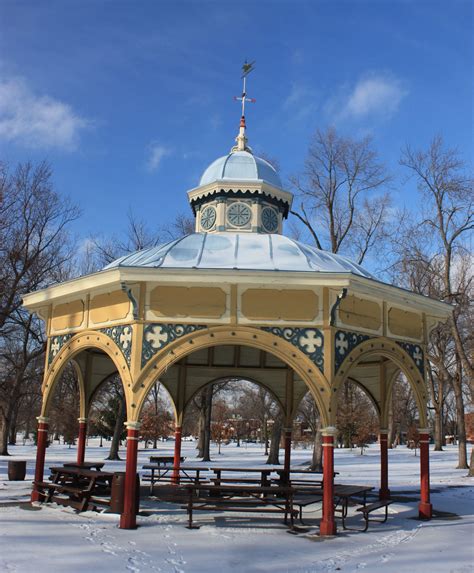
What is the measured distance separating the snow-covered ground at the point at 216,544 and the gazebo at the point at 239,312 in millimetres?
696

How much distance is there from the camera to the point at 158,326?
10172mm

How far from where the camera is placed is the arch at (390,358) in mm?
10188

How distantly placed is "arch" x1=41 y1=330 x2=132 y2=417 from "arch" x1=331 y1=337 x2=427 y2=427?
12.2 ft

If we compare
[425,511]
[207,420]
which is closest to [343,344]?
[425,511]

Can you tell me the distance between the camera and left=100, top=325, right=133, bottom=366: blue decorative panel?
33.6ft

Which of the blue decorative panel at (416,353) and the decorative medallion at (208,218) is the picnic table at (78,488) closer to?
the decorative medallion at (208,218)

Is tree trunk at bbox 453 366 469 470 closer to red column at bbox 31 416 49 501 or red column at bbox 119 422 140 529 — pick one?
red column at bbox 31 416 49 501

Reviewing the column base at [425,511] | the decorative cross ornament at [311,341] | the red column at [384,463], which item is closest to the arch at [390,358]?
the decorative cross ornament at [311,341]

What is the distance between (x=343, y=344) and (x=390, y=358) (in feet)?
5.57

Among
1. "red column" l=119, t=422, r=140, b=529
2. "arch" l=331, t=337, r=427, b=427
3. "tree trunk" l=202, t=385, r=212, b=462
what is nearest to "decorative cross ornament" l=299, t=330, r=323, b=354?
"arch" l=331, t=337, r=427, b=427

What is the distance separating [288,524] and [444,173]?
58.3 ft

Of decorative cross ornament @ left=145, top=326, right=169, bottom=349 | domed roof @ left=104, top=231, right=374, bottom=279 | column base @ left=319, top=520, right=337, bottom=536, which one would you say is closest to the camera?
column base @ left=319, top=520, right=337, bottom=536

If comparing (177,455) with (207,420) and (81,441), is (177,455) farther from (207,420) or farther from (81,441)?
(207,420)

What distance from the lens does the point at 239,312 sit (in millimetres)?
10172
